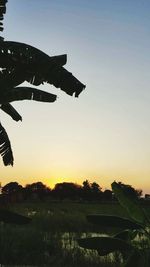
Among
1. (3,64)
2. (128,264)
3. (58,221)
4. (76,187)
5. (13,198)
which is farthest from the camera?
(76,187)

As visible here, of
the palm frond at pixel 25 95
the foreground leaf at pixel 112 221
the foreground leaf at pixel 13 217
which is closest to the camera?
the foreground leaf at pixel 112 221

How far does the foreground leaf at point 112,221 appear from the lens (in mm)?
6816

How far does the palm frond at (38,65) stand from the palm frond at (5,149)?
2523 millimetres

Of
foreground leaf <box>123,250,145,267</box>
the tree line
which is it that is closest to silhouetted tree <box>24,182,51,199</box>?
the tree line

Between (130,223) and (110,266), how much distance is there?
5.34 metres

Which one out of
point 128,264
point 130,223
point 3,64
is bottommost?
point 128,264

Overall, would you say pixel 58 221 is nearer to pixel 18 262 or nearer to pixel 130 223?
pixel 18 262

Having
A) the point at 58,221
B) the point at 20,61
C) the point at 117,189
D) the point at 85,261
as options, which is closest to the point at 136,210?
the point at 117,189

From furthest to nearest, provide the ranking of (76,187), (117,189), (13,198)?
(76,187) → (13,198) → (117,189)

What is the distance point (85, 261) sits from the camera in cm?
1226

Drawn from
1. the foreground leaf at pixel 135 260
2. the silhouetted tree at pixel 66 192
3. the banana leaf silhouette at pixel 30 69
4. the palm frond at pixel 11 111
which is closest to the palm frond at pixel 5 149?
the palm frond at pixel 11 111

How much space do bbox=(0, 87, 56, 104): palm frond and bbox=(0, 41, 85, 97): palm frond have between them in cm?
84

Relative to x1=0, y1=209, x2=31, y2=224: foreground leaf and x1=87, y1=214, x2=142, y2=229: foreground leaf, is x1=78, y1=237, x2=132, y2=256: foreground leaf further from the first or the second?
x1=0, y1=209, x2=31, y2=224: foreground leaf

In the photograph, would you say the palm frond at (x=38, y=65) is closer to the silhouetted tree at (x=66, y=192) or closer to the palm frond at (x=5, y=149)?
the palm frond at (x=5, y=149)
